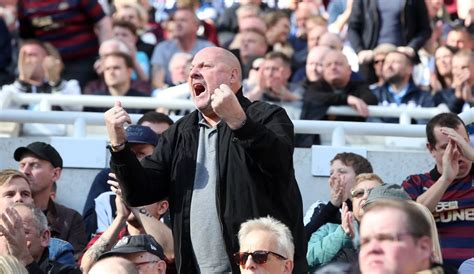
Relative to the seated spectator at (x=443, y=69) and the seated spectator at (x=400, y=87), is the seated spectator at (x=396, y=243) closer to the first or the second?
the seated spectator at (x=400, y=87)

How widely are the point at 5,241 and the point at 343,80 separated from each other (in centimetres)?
532

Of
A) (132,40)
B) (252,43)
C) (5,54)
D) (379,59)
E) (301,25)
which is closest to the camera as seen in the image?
(379,59)

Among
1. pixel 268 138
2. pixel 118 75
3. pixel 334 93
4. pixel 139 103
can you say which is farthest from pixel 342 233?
pixel 118 75

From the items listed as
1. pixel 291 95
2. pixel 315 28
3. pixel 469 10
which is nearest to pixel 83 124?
pixel 291 95

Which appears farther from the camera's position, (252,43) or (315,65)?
(252,43)

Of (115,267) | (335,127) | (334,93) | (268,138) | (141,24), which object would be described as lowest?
(115,267)

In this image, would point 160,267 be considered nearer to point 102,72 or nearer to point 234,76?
point 234,76

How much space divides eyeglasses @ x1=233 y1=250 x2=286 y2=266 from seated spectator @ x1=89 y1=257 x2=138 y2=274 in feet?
2.24

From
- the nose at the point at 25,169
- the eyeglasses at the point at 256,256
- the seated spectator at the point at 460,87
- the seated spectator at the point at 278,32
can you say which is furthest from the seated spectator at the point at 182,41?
the eyeglasses at the point at 256,256

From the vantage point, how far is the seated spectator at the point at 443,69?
16.1 meters

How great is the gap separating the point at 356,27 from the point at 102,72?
3.81m

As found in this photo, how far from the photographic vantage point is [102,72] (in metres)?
15.3

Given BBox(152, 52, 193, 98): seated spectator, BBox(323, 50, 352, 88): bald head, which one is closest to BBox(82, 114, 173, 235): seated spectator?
BBox(323, 50, 352, 88): bald head

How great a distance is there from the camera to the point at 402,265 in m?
5.95
